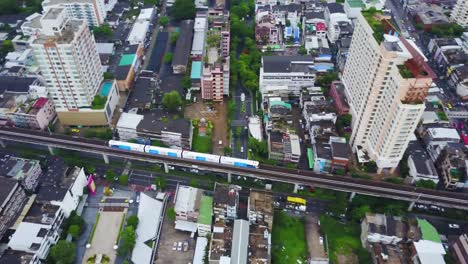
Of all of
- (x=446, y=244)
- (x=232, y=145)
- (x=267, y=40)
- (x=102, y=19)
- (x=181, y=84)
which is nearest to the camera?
(x=446, y=244)

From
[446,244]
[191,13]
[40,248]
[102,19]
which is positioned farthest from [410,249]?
[102,19]

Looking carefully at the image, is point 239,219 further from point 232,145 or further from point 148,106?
point 148,106

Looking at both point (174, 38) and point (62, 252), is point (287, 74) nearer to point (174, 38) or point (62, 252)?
point (174, 38)

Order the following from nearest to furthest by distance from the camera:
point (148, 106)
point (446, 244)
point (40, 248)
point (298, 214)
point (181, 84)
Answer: point (40, 248) < point (446, 244) < point (298, 214) < point (148, 106) < point (181, 84)

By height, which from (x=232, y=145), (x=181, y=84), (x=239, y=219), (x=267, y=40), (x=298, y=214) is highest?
(x=267, y=40)

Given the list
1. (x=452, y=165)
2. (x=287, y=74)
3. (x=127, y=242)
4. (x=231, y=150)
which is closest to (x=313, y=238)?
(x=231, y=150)

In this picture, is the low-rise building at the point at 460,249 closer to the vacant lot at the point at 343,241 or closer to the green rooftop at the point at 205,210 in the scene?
the vacant lot at the point at 343,241

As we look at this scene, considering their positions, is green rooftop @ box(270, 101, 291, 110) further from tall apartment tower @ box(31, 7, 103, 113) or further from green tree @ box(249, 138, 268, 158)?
tall apartment tower @ box(31, 7, 103, 113)
